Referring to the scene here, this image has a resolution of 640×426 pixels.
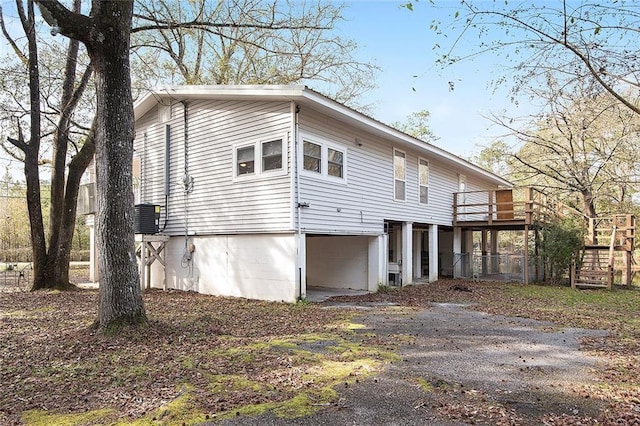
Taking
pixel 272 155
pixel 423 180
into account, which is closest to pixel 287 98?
pixel 272 155

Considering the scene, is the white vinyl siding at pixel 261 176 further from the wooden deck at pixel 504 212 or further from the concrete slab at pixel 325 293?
the wooden deck at pixel 504 212

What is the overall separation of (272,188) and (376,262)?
13.2ft

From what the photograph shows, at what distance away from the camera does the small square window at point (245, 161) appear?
10.4m

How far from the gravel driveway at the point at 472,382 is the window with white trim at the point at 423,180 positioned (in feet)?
26.4

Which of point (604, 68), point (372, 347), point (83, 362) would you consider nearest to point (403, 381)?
point (372, 347)

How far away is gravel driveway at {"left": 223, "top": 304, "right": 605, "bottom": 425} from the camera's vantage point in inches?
132

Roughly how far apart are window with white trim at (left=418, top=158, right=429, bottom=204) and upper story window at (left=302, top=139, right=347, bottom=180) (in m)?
4.54

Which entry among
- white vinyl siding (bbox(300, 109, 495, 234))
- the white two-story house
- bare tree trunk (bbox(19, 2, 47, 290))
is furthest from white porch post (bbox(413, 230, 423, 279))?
bare tree trunk (bbox(19, 2, 47, 290))

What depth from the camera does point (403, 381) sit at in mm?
4195

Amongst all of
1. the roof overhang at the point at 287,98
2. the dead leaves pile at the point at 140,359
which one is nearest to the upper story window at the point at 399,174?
the roof overhang at the point at 287,98

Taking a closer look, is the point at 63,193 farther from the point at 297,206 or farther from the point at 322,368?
the point at 322,368

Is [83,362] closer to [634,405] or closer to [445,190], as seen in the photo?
[634,405]

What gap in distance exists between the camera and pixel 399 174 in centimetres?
1345

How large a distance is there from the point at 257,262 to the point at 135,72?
8.34 m
